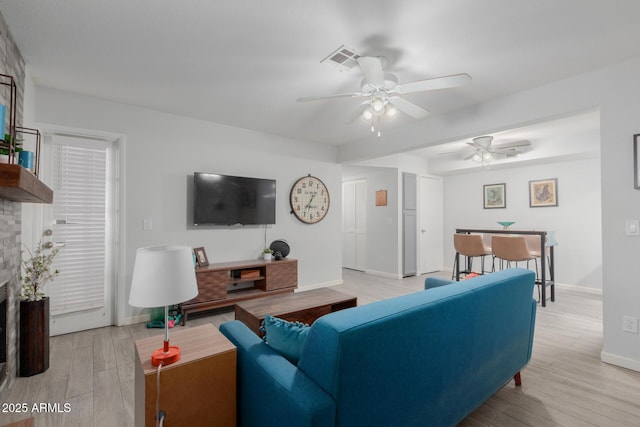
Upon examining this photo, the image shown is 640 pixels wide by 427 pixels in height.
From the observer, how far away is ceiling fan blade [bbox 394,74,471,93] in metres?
2.12

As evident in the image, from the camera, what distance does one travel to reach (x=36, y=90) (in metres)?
2.87

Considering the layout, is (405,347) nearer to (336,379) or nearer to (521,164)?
(336,379)

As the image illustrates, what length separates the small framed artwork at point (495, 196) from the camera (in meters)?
5.73

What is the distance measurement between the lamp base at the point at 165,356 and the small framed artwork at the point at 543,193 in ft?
19.6

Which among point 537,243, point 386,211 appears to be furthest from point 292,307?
point 537,243

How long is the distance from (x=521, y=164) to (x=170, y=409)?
233 inches

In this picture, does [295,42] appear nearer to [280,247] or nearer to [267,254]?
[267,254]

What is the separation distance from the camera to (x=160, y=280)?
121cm

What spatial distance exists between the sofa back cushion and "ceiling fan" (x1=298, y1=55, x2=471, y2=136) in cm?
137

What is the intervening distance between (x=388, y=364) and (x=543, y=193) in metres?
5.49

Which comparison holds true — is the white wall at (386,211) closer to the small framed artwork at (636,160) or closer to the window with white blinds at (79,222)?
the small framed artwork at (636,160)

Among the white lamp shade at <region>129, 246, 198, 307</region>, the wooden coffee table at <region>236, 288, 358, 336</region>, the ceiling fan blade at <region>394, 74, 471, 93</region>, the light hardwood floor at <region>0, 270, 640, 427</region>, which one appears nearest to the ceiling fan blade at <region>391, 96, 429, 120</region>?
the ceiling fan blade at <region>394, 74, 471, 93</region>

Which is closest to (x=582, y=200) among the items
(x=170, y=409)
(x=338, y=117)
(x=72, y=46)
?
(x=338, y=117)

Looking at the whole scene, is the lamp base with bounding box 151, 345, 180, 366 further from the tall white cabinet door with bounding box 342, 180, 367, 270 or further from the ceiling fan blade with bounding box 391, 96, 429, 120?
the tall white cabinet door with bounding box 342, 180, 367, 270
